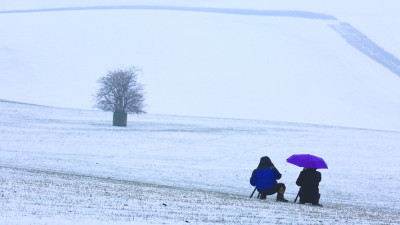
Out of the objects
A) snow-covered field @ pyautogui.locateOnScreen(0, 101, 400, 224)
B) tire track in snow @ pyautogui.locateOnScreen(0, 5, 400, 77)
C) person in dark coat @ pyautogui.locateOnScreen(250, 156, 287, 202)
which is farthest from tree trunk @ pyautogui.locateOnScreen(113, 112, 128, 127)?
tire track in snow @ pyautogui.locateOnScreen(0, 5, 400, 77)

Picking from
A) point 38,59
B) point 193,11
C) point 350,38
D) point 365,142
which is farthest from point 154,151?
point 193,11

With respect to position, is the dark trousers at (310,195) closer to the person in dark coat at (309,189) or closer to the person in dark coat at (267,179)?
the person in dark coat at (309,189)

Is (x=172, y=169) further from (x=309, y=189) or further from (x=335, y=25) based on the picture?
(x=335, y=25)

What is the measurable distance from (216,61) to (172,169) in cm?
6040

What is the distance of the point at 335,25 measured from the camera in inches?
4092

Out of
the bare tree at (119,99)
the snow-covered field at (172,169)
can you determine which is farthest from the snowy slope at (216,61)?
the bare tree at (119,99)

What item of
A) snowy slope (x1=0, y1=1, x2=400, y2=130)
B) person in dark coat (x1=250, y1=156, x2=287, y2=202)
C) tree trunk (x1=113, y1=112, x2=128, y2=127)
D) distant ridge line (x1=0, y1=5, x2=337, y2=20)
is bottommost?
person in dark coat (x1=250, y1=156, x2=287, y2=202)

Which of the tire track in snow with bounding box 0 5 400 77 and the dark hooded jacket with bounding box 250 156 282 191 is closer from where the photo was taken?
the dark hooded jacket with bounding box 250 156 282 191

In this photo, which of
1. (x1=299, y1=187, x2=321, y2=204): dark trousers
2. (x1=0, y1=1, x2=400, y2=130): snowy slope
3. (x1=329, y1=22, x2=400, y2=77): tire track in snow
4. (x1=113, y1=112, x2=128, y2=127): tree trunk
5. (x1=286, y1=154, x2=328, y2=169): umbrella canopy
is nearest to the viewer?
(x1=299, y1=187, x2=321, y2=204): dark trousers

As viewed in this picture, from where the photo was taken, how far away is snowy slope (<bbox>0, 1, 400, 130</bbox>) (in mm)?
64875

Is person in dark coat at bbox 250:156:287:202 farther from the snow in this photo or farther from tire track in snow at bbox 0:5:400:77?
tire track in snow at bbox 0:5:400:77

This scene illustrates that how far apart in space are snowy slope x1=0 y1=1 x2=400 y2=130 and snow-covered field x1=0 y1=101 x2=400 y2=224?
1045 cm

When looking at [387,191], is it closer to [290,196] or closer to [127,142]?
[290,196]

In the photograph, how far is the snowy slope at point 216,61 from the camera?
6488 cm
